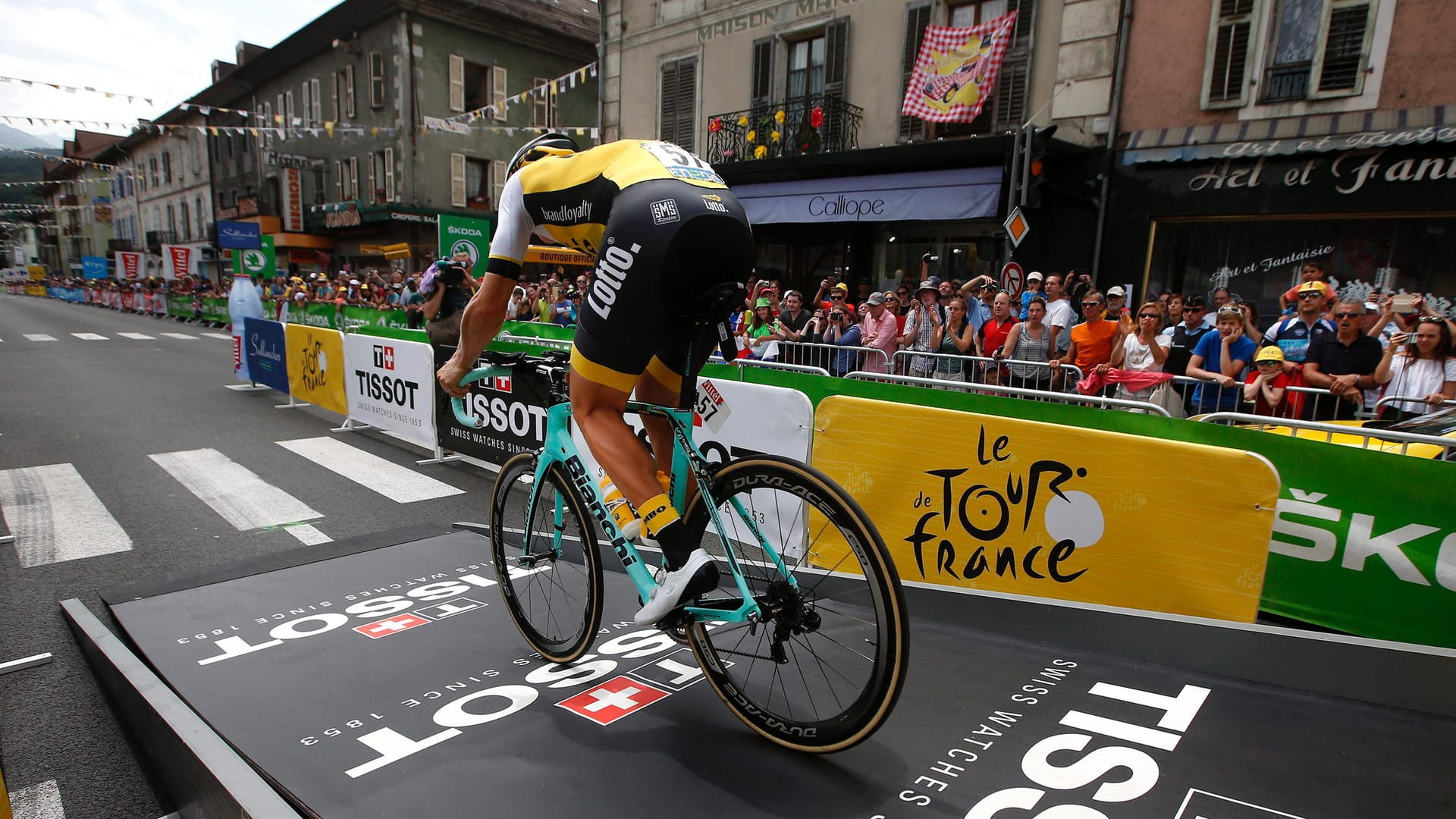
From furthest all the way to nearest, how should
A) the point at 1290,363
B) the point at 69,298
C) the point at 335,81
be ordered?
the point at 69,298 → the point at 335,81 → the point at 1290,363

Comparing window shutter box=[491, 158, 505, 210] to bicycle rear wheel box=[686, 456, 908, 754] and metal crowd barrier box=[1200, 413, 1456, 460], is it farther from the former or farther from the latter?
bicycle rear wheel box=[686, 456, 908, 754]

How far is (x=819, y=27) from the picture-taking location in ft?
51.3

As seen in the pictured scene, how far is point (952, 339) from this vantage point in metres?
8.80

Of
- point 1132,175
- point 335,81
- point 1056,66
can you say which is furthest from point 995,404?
point 335,81

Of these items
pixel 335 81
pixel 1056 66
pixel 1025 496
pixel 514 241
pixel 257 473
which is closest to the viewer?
pixel 514 241

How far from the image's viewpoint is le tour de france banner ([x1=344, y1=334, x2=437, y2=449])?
26.6 ft

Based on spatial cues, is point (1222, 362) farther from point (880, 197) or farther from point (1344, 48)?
point (880, 197)

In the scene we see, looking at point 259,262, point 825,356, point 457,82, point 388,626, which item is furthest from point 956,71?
point 259,262

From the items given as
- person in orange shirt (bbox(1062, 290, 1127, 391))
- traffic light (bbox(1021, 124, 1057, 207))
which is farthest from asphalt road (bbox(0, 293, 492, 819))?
traffic light (bbox(1021, 124, 1057, 207))

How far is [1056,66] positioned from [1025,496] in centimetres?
1147

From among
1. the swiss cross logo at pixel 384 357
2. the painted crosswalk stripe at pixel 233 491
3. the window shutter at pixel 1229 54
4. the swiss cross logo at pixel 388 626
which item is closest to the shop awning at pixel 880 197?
the window shutter at pixel 1229 54

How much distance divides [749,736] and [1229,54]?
42.3 feet

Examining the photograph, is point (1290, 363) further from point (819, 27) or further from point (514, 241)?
point (819, 27)

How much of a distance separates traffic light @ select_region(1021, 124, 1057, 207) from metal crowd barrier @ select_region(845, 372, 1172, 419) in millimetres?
6206
